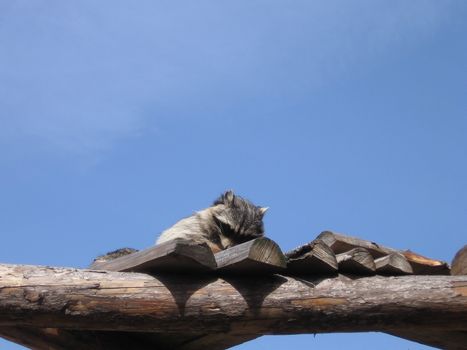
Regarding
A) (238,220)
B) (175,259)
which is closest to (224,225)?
(238,220)

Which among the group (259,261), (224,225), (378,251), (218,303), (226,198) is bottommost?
(218,303)

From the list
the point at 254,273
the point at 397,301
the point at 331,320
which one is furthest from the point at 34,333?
the point at 397,301

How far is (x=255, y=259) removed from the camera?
3.88 meters

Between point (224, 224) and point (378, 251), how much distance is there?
4.13 m

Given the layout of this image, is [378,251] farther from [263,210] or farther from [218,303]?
[263,210]

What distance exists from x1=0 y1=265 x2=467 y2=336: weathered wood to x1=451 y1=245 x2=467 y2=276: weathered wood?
17.3 inches

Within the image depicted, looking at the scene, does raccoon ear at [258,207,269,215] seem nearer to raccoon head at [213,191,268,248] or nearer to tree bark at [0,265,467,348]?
raccoon head at [213,191,268,248]

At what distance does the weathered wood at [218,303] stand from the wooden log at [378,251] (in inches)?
24.6

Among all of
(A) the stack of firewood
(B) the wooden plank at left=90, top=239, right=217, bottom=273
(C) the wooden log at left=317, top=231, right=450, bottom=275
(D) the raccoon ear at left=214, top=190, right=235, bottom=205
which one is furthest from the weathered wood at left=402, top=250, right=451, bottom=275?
(D) the raccoon ear at left=214, top=190, right=235, bottom=205

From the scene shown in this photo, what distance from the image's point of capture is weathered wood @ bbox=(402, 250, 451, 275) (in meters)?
4.90

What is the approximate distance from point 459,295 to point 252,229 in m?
4.81

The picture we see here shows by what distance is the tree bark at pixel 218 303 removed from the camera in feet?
12.7

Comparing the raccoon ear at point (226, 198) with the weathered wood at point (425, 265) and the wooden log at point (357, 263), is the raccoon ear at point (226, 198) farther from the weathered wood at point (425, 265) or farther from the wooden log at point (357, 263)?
the wooden log at point (357, 263)

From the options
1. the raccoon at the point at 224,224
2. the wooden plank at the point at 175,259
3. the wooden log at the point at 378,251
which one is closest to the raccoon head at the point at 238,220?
the raccoon at the point at 224,224
